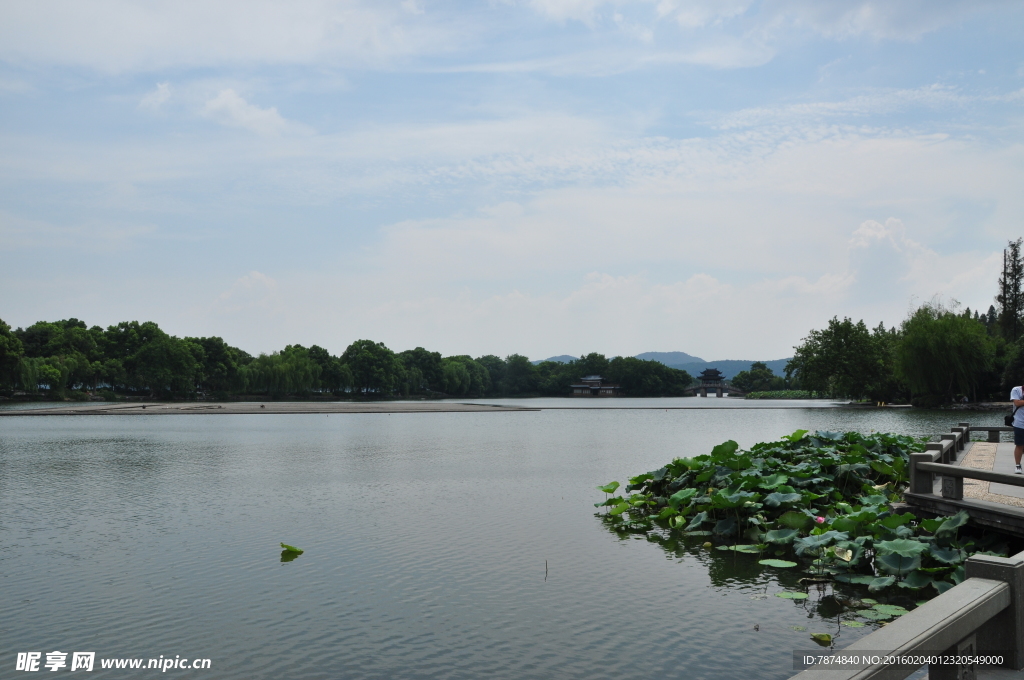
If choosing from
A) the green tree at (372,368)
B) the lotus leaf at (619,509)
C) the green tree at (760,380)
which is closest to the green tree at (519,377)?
the green tree at (372,368)

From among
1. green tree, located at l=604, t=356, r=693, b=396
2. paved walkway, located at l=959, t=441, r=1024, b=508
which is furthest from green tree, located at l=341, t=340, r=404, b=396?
paved walkway, located at l=959, t=441, r=1024, b=508

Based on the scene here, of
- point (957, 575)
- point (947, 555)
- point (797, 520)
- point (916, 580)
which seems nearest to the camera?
point (957, 575)

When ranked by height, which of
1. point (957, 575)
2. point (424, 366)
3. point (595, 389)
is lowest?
point (957, 575)

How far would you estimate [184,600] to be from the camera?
8.22 metres

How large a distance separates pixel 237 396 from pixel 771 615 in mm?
96534

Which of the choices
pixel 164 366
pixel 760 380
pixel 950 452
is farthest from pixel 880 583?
pixel 760 380

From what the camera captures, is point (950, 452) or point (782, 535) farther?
point (950, 452)

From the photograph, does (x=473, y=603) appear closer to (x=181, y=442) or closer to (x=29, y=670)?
(x=29, y=670)

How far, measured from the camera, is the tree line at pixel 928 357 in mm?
55750

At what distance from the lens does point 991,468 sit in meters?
12.3

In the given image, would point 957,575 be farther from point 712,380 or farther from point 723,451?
point 712,380

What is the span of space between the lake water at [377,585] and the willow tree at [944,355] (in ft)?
159

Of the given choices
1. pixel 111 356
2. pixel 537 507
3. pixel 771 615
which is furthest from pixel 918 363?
pixel 111 356

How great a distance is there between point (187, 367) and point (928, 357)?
78.5 metres
